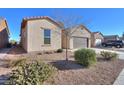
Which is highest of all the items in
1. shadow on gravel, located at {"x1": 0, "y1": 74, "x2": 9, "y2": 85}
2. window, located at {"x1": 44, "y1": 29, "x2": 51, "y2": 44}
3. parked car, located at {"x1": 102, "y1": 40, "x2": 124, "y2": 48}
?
window, located at {"x1": 44, "y1": 29, "x2": 51, "y2": 44}

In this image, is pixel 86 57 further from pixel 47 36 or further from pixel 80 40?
pixel 80 40

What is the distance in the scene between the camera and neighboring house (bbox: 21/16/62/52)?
15.9m

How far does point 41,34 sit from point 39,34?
9.0 inches

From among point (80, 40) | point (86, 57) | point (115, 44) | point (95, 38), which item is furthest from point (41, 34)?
point (115, 44)

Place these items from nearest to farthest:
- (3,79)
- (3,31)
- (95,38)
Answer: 1. (3,79)
2. (3,31)
3. (95,38)

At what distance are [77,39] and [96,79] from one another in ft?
39.7

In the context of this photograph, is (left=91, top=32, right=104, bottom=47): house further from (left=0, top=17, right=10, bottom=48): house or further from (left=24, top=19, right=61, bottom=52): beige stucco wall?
(left=0, top=17, right=10, bottom=48): house

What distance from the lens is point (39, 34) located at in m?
16.4

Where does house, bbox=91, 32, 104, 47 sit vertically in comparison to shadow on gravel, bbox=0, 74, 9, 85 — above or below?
above

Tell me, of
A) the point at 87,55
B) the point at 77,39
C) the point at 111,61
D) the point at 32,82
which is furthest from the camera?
the point at 77,39

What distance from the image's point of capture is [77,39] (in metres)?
19.7

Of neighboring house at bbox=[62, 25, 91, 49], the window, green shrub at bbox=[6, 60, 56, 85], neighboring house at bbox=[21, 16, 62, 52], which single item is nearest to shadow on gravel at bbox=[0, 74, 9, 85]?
green shrub at bbox=[6, 60, 56, 85]
